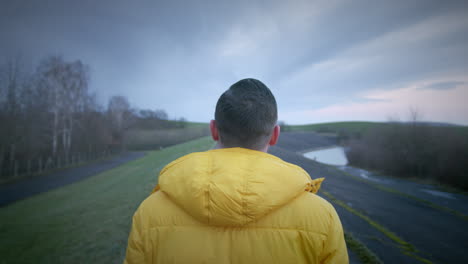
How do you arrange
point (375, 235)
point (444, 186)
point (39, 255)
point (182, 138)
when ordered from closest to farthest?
1. point (375, 235)
2. point (39, 255)
3. point (444, 186)
4. point (182, 138)

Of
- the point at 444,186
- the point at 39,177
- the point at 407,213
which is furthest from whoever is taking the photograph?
the point at 39,177

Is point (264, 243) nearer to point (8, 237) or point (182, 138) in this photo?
point (8, 237)

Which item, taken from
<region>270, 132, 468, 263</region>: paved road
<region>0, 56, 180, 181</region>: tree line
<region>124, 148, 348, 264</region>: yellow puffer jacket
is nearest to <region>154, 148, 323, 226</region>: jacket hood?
<region>124, 148, 348, 264</region>: yellow puffer jacket

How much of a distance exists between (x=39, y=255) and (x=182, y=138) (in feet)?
122

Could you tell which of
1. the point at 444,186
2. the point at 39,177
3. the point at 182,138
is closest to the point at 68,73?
the point at 39,177

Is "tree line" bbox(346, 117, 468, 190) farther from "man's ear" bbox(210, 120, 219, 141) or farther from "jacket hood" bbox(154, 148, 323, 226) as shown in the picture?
"man's ear" bbox(210, 120, 219, 141)

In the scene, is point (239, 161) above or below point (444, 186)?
above

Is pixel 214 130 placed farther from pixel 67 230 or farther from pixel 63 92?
pixel 63 92

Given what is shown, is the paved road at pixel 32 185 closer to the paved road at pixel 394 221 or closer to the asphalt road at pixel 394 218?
the asphalt road at pixel 394 218

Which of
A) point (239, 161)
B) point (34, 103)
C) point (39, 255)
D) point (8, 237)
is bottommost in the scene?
point (8, 237)

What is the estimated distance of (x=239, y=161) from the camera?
1.14 metres

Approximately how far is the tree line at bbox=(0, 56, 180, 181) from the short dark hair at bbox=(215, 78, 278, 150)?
81.1 ft

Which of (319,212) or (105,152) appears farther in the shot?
(105,152)

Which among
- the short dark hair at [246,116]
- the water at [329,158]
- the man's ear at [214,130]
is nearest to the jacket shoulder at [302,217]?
the short dark hair at [246,116]
